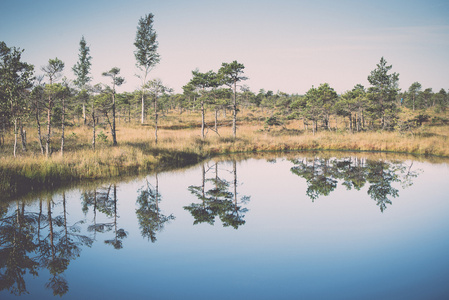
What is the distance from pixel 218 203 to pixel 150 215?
279 centimetres

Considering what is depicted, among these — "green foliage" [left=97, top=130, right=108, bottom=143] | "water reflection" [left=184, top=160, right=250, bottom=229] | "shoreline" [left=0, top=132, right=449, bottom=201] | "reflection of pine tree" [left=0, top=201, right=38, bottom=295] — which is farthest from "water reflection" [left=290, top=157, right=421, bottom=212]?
"green foliage" [left=97, top=130, right=108, bottom=143]

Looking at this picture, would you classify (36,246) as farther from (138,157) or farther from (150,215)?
Result: (138,157)

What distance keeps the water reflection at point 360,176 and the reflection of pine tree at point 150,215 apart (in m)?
6.65

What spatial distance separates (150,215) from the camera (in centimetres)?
918

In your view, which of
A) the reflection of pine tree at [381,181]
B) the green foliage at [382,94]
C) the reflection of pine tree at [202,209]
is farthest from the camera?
the green foliage at [382,94]

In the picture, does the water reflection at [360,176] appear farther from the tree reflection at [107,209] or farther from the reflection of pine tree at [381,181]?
the tree reflection at [107,209]

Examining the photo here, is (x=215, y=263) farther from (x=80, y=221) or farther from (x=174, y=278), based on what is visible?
(x=80, y=221)

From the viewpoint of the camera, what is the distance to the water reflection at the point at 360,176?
1191cm

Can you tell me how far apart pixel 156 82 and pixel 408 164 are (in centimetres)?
2235

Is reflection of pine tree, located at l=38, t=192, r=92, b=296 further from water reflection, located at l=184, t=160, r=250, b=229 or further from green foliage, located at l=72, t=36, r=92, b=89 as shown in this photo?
green foliage, located at l=72, t=36, r=92, b=89

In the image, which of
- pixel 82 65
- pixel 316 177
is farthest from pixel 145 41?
pixel 316 177

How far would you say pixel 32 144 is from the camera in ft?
69.1

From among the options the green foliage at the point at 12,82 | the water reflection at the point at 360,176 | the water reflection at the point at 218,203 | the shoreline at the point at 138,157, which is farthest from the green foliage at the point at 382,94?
the green foliage at the point at 12,82

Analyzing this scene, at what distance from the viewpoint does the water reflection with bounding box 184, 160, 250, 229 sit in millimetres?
8789
